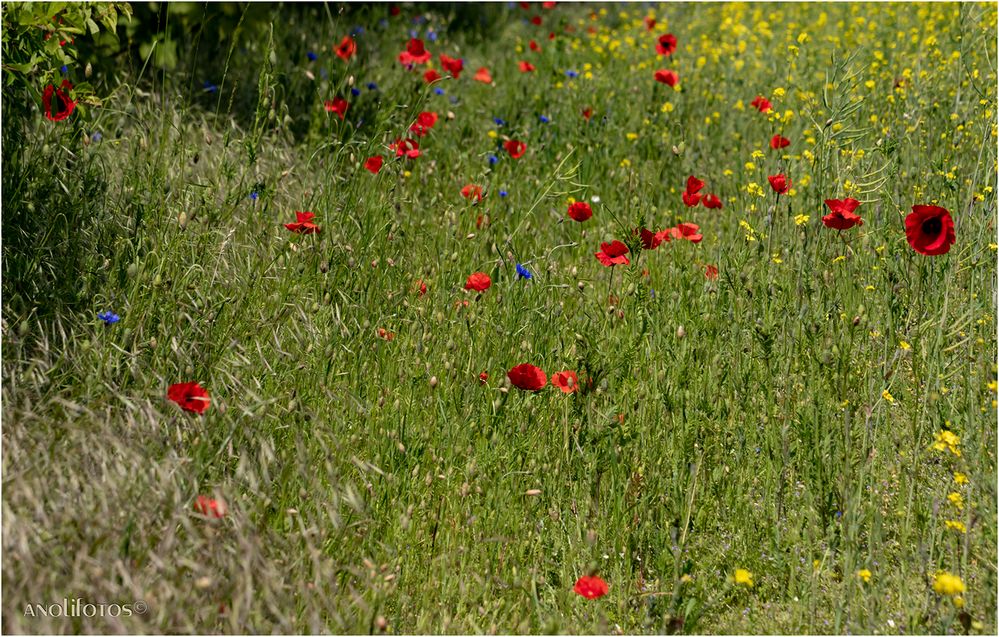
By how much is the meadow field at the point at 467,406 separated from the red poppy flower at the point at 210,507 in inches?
0.8

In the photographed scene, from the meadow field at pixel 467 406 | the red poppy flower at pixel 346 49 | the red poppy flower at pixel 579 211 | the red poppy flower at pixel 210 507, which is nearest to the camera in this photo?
the red poppy flower at pixel 210 507

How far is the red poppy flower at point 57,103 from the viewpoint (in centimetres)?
277

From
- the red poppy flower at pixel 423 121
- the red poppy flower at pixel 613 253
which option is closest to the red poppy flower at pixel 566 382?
the red poppy flower at pixel 613 253

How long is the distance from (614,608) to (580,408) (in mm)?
486

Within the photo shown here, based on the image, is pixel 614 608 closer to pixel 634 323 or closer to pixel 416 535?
pixel 416 535

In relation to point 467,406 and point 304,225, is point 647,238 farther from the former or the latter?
point 304,225

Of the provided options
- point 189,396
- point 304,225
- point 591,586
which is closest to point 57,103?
point 304,225

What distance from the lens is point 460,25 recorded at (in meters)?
7.19

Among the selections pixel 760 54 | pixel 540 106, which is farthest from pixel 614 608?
pixel 760 54

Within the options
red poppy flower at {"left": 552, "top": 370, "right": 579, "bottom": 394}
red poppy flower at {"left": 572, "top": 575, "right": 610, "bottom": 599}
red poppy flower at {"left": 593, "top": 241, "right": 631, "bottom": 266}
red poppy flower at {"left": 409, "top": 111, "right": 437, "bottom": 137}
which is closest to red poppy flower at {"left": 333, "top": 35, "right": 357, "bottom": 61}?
red poppy flower at {"left": 409, "top": 111, "right": 437, "bottom": 137}

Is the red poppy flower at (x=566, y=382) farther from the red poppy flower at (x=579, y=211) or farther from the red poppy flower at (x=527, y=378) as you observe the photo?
the red poppy flower at (x=579, y=211)

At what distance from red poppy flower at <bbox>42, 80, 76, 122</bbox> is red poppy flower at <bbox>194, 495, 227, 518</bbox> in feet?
4.40

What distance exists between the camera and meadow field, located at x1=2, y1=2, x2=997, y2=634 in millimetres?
2064

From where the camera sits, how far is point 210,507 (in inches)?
78.7
